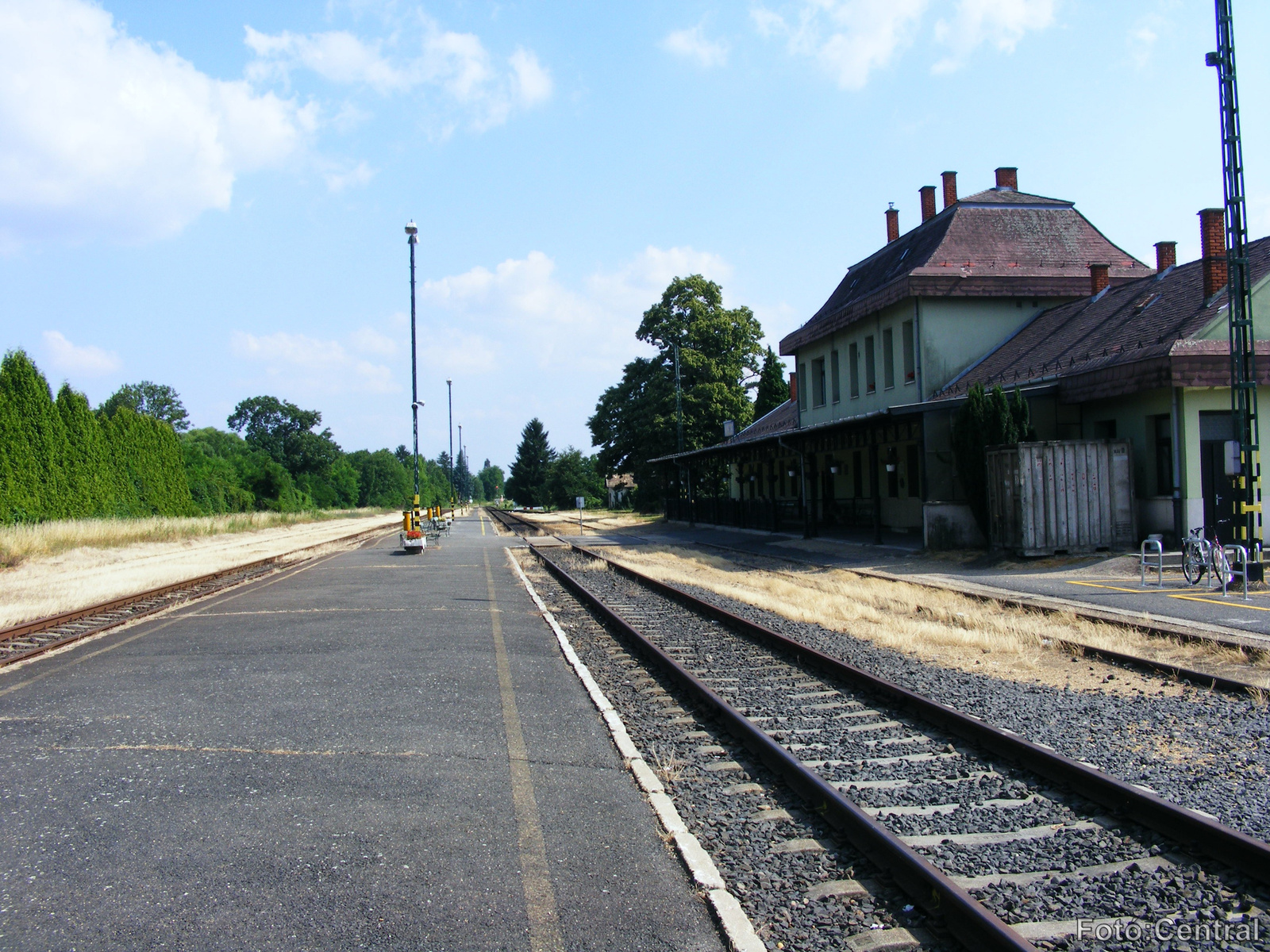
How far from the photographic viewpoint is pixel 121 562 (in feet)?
82.3

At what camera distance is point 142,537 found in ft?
107

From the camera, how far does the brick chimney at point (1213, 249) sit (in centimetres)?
1956

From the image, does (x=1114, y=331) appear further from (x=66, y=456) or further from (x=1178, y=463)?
(x=66, y=456)

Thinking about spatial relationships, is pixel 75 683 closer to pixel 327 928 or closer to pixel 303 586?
pixel 327 928

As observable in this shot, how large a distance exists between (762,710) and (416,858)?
3511 mm

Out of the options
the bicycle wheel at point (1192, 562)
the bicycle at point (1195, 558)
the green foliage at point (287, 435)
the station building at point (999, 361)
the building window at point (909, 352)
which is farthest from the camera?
the green foliage at point (287, 435)

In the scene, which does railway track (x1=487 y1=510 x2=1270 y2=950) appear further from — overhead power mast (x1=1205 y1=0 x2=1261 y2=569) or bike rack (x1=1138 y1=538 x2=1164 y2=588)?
overhead power mast (x1=1205 y1=0 x2=1261 y2=569)

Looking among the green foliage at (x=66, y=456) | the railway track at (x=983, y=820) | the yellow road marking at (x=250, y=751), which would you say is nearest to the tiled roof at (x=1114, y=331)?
the railway track at (x=983, y=820)

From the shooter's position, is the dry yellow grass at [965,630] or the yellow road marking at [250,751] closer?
the yellow road marking at [250,751]

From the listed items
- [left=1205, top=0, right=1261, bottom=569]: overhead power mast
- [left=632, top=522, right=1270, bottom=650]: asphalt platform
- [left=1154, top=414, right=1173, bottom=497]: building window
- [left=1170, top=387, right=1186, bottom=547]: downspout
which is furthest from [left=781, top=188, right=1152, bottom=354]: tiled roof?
[left=1205, top=0, right=1261, bottom=569]: overhead power mast

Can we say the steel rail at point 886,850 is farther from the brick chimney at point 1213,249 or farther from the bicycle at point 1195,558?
the brick chimney at point 1213,249

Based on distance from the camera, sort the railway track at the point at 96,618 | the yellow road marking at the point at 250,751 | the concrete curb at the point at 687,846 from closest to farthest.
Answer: the concrete curb at the point at 687,846 → the yellow road marking at the point at 250,751 → the railway track at the point at 96,618

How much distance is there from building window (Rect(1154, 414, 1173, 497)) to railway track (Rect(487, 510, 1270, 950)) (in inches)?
525

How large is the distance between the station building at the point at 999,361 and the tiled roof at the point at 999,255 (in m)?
0.06
